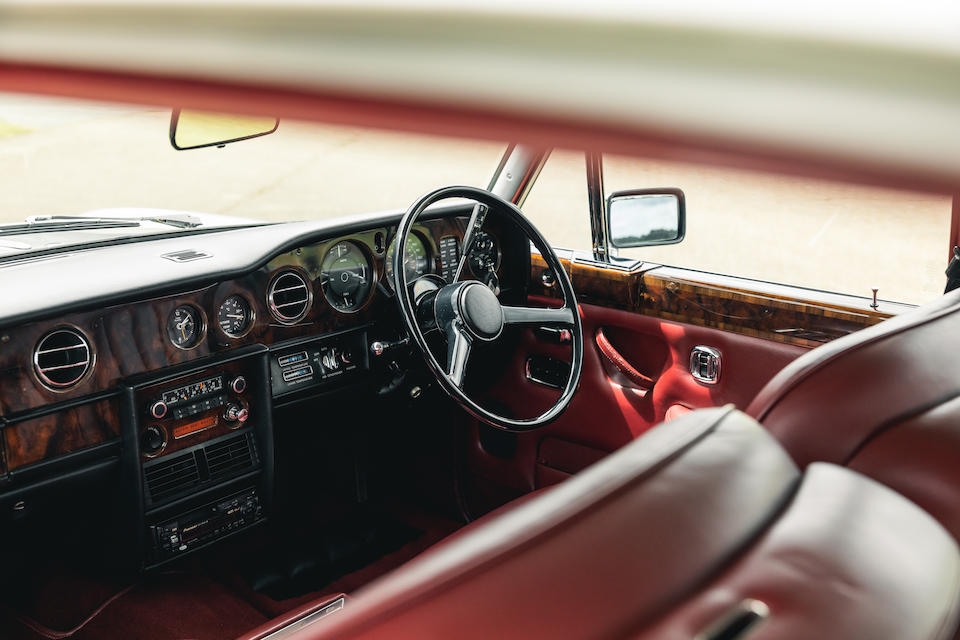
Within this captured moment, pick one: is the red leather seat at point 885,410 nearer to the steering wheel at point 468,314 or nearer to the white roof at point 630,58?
the white roof at point 630,58

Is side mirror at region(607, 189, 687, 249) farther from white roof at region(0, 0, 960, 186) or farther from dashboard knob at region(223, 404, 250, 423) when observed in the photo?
white roof at region(0, 0, 960, 186)

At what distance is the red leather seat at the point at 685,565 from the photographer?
63 cm

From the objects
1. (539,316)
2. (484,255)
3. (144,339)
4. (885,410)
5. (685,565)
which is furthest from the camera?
(484,255)

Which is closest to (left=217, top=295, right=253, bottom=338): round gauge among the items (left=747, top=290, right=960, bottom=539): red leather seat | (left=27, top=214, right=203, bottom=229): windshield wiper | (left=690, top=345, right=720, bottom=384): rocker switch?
(left=27, top=214, right=203, bottom=229): windshield wiper

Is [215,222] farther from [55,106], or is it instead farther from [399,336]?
[55,106]

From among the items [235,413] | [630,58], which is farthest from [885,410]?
[235,413]

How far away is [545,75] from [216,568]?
291 cm

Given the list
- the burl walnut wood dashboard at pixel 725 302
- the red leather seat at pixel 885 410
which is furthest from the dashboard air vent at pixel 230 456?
the red leather seat at pixel 885 410

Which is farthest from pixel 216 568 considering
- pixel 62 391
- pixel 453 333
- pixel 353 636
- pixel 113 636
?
pixel 353 636

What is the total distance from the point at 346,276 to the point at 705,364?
3.65ft

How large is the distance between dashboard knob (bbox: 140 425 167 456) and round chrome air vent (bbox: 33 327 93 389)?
0.88 ft

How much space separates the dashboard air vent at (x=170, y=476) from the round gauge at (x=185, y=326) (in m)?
0.35

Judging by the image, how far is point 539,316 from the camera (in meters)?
2.60

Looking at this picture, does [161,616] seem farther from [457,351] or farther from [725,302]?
[725,302]
